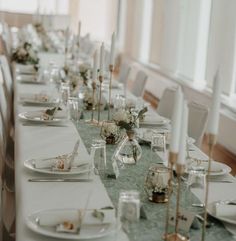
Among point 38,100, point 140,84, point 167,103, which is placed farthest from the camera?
point 140,84

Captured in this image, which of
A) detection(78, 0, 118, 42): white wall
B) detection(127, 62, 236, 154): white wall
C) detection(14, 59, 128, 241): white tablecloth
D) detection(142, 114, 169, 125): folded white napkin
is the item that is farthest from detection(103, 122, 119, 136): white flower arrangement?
detection(78, 0, 118, 42): white wall

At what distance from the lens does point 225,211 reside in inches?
77.0

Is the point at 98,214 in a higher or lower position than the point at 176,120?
lower

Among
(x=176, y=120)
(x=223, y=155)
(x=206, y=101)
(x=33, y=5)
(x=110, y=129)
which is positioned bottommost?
(x=223, y=155)

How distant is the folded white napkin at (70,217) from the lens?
1.77 m

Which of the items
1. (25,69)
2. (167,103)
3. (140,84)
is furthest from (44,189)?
(25,69)

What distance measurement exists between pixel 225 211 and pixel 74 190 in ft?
1.89

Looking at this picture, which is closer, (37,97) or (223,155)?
(37,97)

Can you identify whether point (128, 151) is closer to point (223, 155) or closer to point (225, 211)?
point (225, 211)

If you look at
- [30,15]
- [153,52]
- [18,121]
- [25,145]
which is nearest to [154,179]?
[25,145]

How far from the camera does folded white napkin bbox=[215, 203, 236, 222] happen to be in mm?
1943

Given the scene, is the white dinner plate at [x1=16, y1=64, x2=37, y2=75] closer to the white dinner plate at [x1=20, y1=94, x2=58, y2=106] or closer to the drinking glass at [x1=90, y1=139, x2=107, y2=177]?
the white dinner plate at [x1=20, y1=94, x2=58, y2=106]

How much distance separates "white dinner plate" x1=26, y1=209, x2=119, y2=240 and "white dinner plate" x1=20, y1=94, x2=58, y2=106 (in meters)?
2.24

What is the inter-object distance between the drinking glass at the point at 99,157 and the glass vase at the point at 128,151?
18cm
